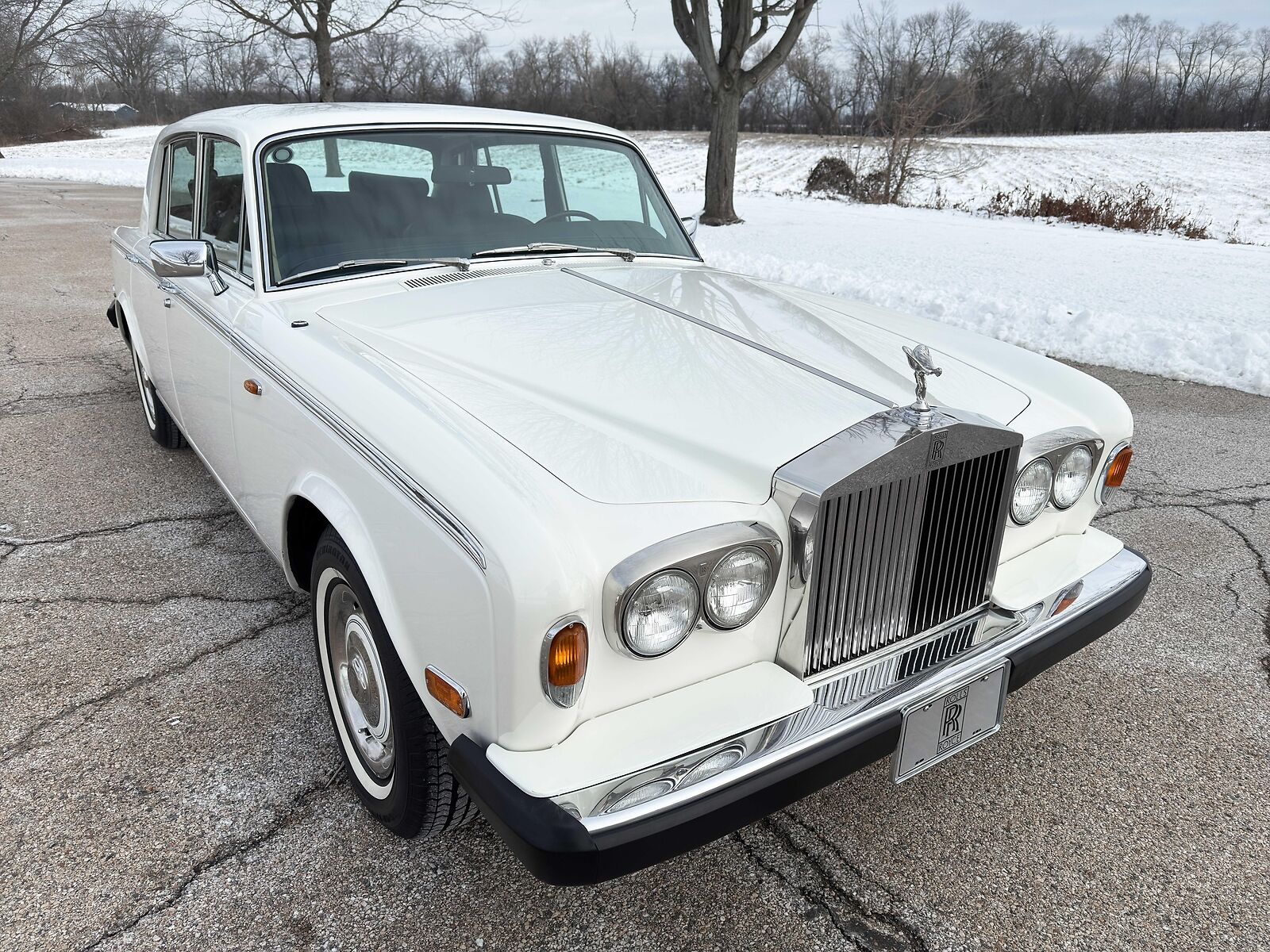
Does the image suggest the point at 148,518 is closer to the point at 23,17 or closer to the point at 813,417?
the point at 813,417

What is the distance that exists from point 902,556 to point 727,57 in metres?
12.4

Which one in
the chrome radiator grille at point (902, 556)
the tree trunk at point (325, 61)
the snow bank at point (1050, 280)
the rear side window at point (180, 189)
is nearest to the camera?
the chrome radiator grille at point (902, 556)

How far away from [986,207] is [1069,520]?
15.6m

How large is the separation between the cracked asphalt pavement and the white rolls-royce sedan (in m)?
0.24

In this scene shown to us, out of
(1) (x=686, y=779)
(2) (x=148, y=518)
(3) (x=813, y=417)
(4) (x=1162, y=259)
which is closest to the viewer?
(1) (x=686, y=779)

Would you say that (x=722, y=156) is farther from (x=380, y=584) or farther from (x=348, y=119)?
(x=380, y=584)

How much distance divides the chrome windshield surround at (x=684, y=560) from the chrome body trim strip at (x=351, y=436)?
237 millimetres

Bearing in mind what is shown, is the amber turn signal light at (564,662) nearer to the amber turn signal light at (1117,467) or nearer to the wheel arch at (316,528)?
the wheel arch at (316,528)

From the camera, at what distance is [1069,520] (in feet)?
8.05

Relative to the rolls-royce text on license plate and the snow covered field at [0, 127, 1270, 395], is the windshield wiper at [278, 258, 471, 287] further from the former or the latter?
the snow covered field at [0, 127, 1270, 395]

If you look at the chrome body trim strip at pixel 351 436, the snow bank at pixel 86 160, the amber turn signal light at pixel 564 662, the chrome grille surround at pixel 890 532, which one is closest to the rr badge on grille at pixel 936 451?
the chrome grille surround at pixel 890 532

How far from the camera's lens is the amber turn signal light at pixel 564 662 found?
1.55 meters

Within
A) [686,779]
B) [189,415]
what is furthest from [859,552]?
[189,415]

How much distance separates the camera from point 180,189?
3.87 metres
